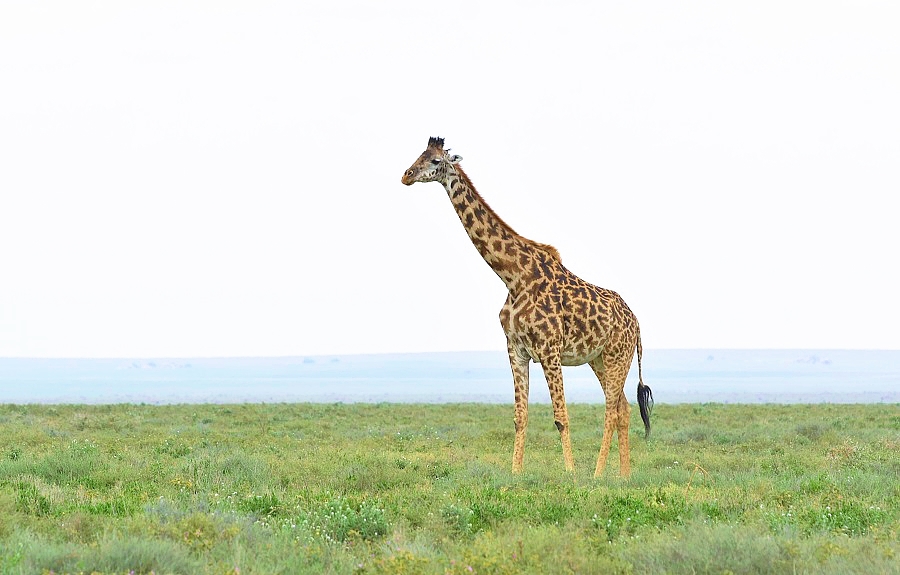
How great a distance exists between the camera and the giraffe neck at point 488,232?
42.7 feet

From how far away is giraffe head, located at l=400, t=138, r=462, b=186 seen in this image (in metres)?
12.8

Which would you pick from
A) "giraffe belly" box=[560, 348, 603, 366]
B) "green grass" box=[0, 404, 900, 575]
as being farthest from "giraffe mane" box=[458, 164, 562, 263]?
"green grass" box=[0, 404, 900, 575]

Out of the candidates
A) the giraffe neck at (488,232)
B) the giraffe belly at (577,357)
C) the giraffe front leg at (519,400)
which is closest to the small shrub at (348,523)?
the giraffe front leg at (519,400)

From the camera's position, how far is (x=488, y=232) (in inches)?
519

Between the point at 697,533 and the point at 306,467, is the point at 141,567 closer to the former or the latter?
the point at 697,533

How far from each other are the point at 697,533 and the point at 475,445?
1278 centimetres

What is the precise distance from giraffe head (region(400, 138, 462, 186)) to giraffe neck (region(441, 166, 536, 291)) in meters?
0.18

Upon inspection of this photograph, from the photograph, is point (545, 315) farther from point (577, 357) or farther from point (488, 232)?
point (488, 232)

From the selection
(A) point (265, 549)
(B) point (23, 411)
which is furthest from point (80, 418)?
(A) point (265, 549)

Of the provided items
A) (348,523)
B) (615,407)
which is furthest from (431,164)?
(348,523)

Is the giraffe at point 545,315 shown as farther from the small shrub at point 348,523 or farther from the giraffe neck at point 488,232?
the small shrub at point 348,523

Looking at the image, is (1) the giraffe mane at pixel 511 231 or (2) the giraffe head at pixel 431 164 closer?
(2) the giraffe head at pixel 431 164

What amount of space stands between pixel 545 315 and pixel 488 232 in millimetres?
1713

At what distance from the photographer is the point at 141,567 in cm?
646
